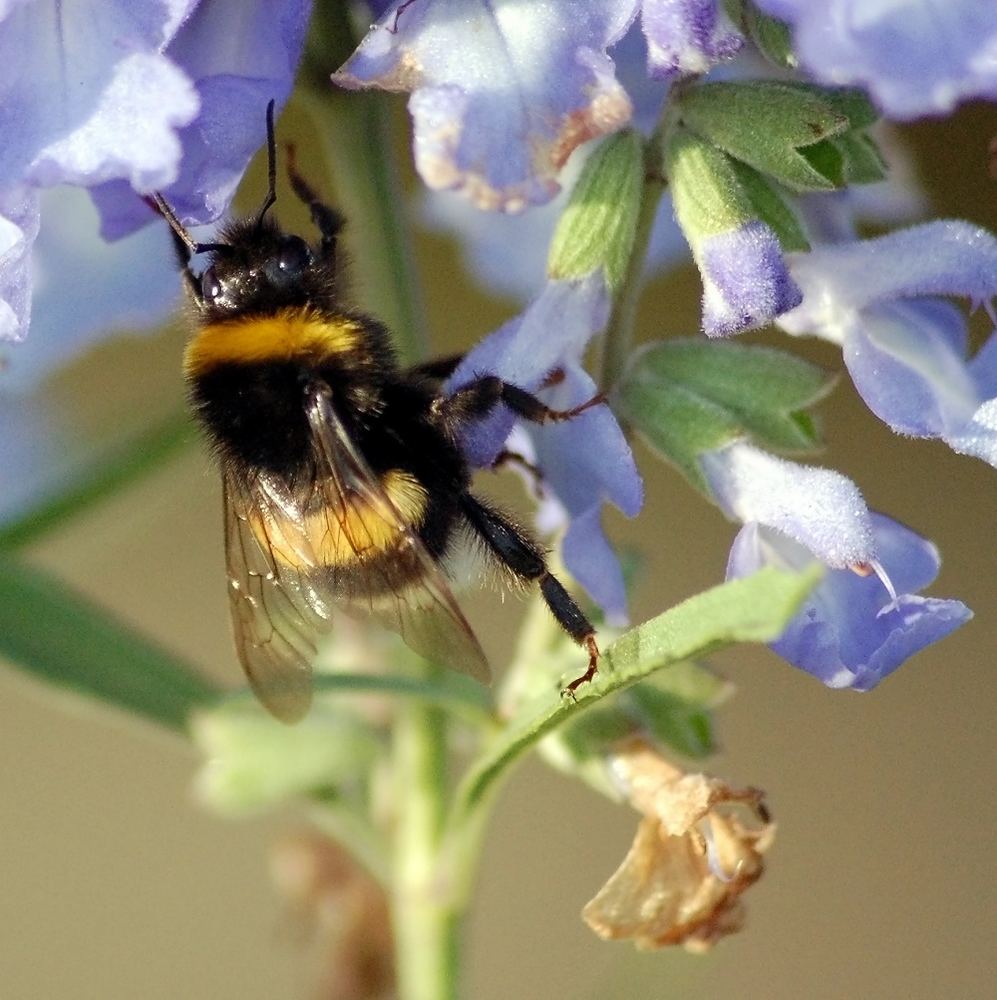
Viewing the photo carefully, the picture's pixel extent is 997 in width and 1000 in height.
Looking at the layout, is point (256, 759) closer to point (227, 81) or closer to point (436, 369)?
point (436, 369)

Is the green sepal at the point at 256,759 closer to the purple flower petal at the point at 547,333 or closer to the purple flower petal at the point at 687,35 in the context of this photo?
the purple flower petal at the point at 547,333

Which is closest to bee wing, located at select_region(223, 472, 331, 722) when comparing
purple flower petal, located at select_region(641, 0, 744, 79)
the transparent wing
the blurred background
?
the transparent wing

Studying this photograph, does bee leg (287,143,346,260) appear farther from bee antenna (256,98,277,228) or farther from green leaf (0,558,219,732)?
green leaf (0,558,219,732)

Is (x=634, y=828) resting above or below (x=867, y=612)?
below

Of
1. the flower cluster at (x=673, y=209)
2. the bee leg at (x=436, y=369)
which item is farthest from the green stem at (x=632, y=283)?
the bee leg at (x=436, y=369)

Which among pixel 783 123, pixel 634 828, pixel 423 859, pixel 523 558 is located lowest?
pixel 634 828

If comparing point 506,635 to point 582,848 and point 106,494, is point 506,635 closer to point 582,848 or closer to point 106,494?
point 582,848

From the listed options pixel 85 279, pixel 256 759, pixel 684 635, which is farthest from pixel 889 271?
pixel 85 279
